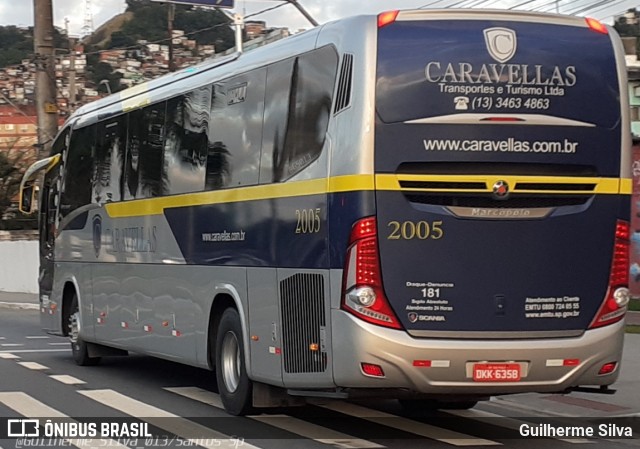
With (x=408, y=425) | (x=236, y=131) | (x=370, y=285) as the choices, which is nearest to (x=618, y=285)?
(x=370, y=285)

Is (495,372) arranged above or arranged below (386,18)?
below

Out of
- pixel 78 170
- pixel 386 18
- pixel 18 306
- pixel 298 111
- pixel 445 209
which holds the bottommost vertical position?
pixel 18 306

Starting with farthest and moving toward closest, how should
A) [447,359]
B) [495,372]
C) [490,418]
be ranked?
[490,418], [495,372], [447,359]

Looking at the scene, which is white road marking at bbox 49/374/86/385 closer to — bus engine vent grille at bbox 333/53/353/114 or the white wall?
bus engine vent grille at bbox 333/53/353/114

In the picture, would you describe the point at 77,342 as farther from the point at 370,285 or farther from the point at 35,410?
the point at 370,285

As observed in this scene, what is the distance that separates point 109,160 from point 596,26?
7.47 m

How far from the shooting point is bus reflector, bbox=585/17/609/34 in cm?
985

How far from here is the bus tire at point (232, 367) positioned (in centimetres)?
1120

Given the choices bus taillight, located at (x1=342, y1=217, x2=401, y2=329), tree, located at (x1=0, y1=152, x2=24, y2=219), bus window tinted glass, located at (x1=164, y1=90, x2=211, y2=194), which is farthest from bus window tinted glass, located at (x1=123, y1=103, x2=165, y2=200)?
tree, located at (x1=0, y1=152, x2=24, y2=219)

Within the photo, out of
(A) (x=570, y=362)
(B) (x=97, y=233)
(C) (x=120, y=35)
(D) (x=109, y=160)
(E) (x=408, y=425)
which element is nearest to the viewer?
(A) (x=570, y=362)

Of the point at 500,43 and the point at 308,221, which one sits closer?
the point at 500,43

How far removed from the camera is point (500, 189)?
921cm

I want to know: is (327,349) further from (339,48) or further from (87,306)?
(87,306)

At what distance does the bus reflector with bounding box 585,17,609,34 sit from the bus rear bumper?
253cm
